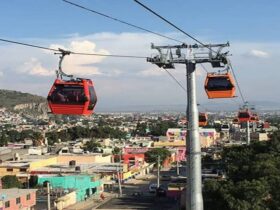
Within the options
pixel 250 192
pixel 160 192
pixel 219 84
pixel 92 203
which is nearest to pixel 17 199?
pixel 92 203

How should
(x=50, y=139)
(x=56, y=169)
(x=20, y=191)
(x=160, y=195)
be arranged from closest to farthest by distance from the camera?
1. (x=20, y=191)
2. (x=160, y=195)
3. (x=56, y=169)
4. (x=50, y=139)

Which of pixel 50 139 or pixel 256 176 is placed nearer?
pixel 256 176

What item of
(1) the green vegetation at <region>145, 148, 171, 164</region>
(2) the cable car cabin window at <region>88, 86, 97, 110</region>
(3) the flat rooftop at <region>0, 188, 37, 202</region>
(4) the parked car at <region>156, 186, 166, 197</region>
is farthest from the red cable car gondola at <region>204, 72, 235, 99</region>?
(1) the green vegetation at <region>145, 148, 171, 164</region>

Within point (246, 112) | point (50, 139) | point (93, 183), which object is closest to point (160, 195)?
point (93, 183)

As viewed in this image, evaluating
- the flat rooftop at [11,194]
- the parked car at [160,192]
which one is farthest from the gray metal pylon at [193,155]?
the parked car at [160,192]

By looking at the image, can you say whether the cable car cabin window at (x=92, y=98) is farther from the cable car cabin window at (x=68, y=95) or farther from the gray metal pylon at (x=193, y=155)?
the gray metal pylon at (x=193, y=155)

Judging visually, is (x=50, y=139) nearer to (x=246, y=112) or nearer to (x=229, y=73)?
(x=246, y=112)

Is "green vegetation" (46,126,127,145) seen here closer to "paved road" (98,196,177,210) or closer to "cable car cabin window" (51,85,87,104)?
"paved road" (98,196,177,210)
